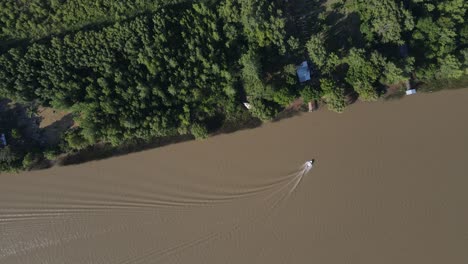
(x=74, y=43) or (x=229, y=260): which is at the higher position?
(x=74, y=43)

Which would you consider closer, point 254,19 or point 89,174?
point 254,19

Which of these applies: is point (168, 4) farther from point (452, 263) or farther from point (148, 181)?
point (452, 263)

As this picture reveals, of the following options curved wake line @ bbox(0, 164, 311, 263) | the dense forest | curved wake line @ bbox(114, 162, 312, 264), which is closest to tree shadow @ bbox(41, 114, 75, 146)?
the dense forest

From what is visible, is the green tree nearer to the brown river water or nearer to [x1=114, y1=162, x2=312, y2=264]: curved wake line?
the brown river water

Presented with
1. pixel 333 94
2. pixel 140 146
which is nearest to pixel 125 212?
pixel 140 146

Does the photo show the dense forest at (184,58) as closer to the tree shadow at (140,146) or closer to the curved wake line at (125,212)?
the tree shadow at (140,146)

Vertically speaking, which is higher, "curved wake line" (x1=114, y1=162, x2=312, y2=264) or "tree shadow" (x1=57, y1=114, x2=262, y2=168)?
"tree shadow" (x1=57, y1=114, x2=262, y2=168)

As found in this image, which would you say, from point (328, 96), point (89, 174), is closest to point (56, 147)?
point (89, 174)

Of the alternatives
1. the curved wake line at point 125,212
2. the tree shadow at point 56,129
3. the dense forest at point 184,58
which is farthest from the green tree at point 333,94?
the tree shadow at point 56,129
